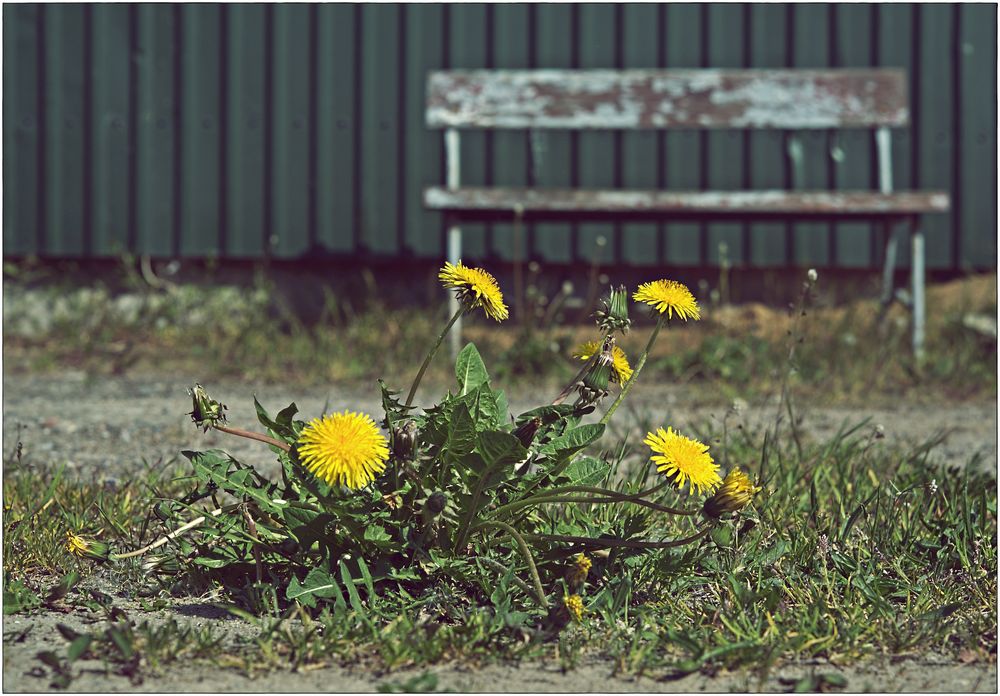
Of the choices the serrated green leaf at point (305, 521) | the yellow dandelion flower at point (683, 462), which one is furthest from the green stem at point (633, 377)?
the serrated green leaf at point (305, 521)

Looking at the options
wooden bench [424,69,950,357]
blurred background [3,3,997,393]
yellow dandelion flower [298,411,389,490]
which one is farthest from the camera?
blurred background [3,3,997,393]

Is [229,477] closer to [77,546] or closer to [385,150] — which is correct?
[77,546]

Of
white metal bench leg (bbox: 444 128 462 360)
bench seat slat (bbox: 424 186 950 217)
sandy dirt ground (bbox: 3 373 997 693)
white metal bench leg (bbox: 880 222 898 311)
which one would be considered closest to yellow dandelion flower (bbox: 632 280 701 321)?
sandy dirt ground (bbox: 3 373 997 693)

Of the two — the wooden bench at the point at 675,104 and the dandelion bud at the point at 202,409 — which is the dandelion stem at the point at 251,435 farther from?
the wooden bench at the point at 675,104

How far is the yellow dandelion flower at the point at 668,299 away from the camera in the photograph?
6.26ft

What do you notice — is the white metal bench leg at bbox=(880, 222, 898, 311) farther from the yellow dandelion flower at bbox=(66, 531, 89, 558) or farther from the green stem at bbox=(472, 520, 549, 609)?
the yellow dandelion flower at bbox=(66, 531, 89, 558)

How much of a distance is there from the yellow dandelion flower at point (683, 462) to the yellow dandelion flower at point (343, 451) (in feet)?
1.38

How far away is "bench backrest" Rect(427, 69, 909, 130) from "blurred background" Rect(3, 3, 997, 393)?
0.64 metres

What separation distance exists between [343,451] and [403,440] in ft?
0.45

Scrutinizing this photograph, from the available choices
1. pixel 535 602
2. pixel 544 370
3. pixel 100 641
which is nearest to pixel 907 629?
pixel 535 602

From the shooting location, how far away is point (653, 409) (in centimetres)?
423

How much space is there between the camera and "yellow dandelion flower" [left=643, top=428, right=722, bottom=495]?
178cm

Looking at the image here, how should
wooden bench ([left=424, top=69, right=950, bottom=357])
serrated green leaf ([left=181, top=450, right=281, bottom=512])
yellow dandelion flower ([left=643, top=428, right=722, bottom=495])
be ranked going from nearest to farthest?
yellow dandelion flower ([left=643, top=428, right=722, bottom=495]), serrated green leaf ([left=181, top=450, right=281, bottom=512]), wooden bench ([left=424, top=69, right=950, bottom=357])

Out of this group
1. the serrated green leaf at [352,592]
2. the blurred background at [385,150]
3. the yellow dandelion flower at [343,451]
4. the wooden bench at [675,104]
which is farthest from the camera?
the blurred background at [385,150]
